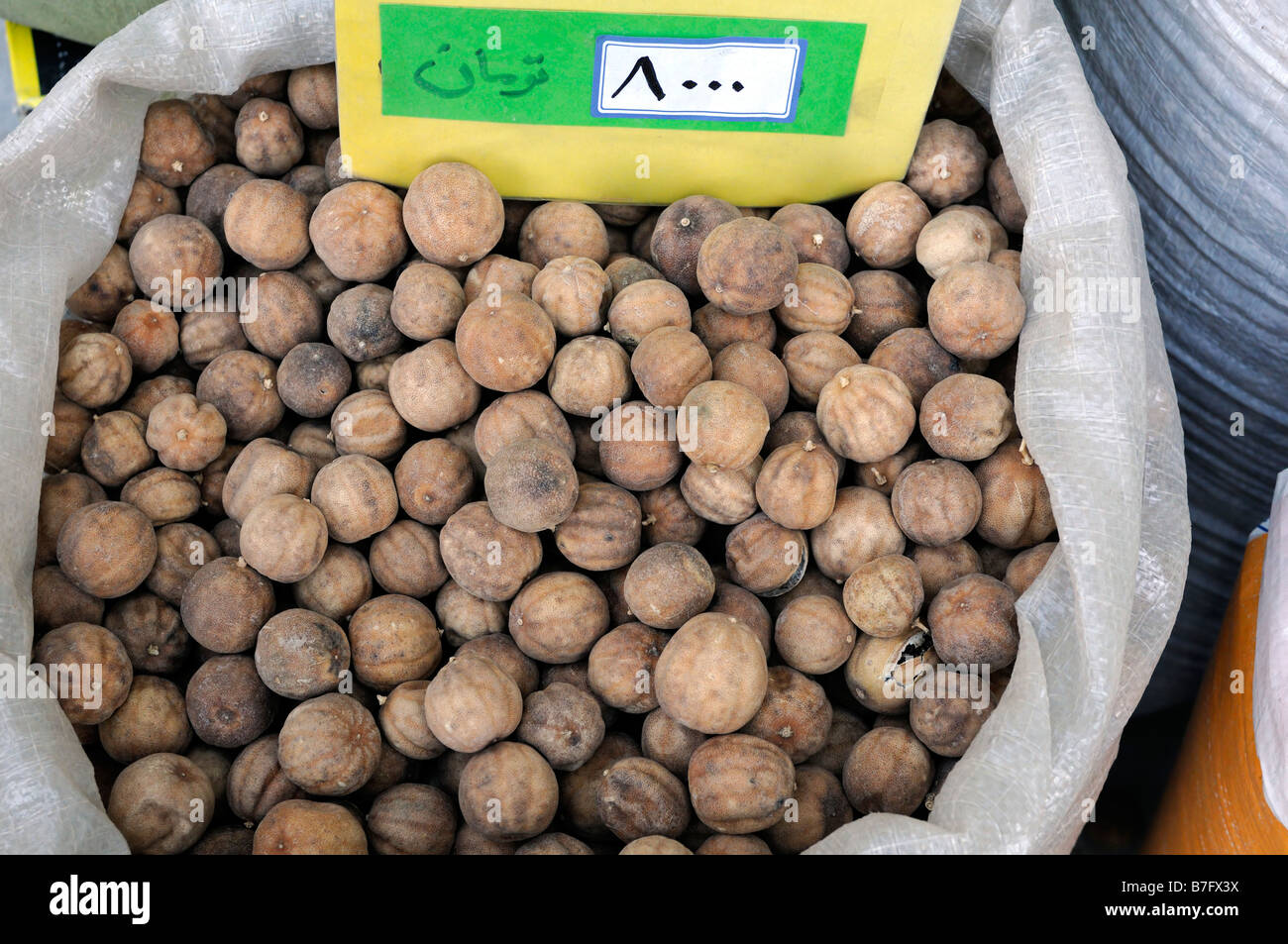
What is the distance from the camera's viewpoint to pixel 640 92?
271cm

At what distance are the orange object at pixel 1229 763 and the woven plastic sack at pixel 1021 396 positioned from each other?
0.38 meters

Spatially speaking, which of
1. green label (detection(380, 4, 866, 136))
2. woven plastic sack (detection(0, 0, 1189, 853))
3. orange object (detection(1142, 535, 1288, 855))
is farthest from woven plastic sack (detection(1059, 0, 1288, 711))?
green label (detection(380, 4, 866, 136))

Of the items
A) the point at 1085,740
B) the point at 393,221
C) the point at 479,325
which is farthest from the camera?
the point at 393,221

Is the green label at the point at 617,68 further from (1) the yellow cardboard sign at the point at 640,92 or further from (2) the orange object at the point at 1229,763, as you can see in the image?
(2) the orange object at the point at 1229,763

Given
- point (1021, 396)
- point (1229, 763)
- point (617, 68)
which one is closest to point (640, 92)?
point (617, 68)

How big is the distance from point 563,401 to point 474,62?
85 cm

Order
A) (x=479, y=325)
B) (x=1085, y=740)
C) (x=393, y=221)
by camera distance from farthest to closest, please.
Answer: (x=393, y=221), (x=479, y=325), (x=1085, y=740)

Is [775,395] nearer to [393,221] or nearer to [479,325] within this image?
[479,325]

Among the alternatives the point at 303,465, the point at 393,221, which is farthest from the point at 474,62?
the point at 303,465

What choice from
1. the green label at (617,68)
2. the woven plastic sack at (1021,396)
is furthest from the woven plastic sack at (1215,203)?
→ the green label at (617,68)

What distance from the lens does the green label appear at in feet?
8.46

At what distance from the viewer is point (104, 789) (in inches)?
94.4

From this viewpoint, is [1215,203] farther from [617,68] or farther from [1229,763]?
[617,68]

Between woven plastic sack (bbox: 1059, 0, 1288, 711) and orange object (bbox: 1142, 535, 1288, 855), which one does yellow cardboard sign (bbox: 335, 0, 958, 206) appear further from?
orange object (bbox: 1142, 535, 1288, 855)
